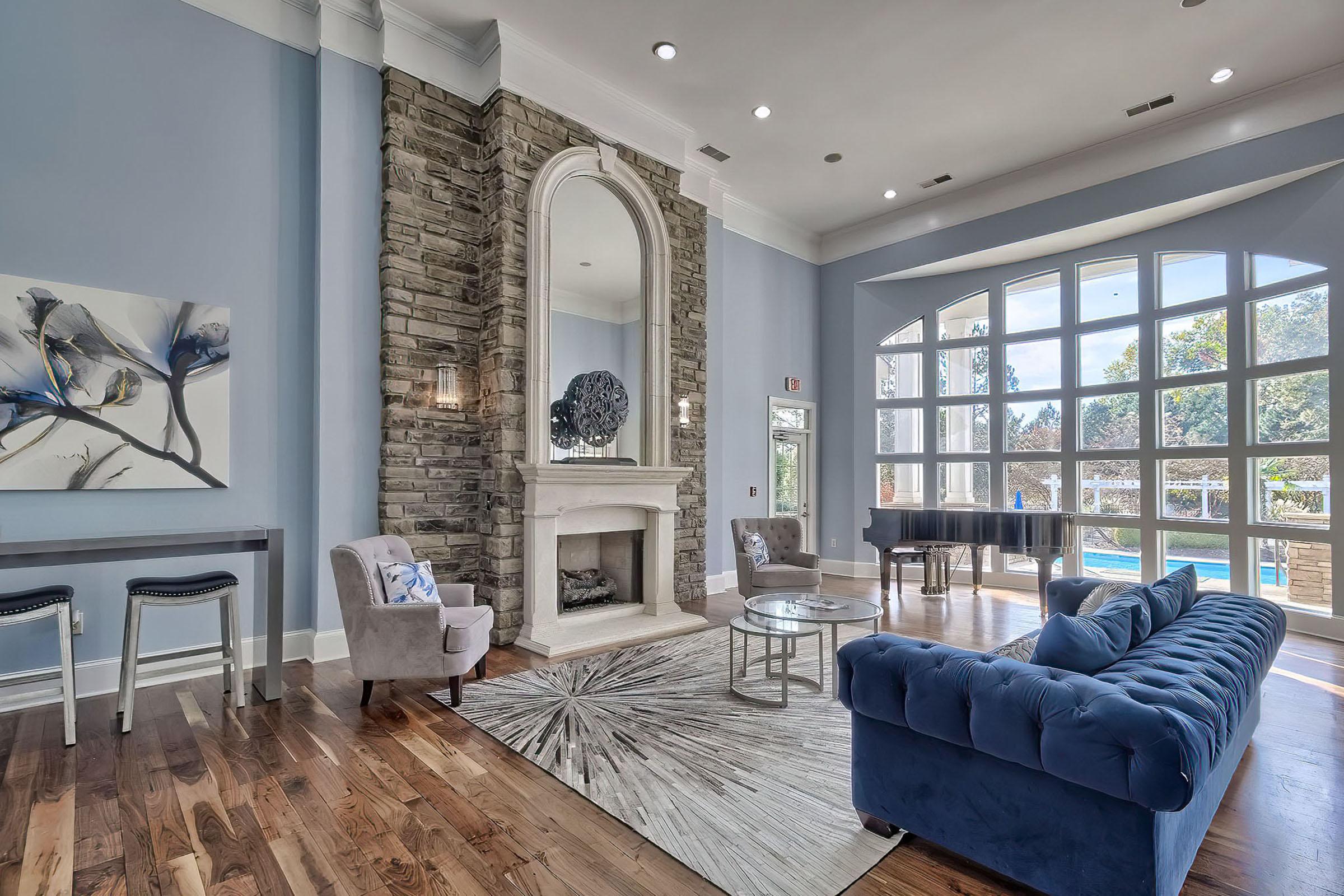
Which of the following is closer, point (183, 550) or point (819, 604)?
point (183, 550)

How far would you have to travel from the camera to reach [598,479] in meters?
5.36

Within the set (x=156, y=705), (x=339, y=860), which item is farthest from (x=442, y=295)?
(x=339, y=860)

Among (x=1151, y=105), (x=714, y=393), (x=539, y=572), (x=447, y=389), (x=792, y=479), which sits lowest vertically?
(x=539, y=572)

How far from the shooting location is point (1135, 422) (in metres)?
6.70

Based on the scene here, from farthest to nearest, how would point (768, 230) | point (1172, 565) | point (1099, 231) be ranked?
point (768, 230) → point (1099, 231) → point (1172, 565)

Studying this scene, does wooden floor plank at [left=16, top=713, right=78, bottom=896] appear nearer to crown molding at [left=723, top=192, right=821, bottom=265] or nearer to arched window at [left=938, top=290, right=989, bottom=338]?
crown molding at [left=723, top=192, right=821, bottom=265]

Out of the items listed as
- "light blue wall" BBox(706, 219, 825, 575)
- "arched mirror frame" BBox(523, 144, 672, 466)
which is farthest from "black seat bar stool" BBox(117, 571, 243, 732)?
"light blue wall" BBox(706, 219, 825, 575)

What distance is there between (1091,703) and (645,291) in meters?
5.01

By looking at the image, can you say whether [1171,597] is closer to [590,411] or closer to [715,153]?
[590,411]

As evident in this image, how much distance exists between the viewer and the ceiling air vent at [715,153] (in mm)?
6539

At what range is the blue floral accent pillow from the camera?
3.77m

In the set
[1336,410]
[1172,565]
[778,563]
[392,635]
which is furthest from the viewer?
[1172,565]

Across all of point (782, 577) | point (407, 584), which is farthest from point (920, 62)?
point (407, 584)

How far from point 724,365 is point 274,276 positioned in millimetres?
4516
